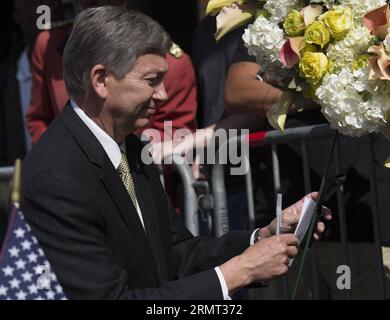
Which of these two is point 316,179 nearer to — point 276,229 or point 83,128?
point 276,229

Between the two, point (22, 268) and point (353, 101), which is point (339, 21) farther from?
point (22, 268)

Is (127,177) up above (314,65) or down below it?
below

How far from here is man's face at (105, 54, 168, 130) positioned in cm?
399

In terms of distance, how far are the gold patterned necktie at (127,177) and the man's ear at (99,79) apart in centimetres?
29

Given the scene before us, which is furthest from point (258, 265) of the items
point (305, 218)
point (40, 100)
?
point (40, 100)

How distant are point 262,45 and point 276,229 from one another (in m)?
0.67

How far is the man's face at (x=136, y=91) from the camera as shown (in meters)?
3.99

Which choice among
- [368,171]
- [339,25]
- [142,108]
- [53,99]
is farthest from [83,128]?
[53,99]

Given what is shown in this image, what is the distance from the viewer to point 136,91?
400 cm

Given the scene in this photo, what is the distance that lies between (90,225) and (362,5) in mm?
1197

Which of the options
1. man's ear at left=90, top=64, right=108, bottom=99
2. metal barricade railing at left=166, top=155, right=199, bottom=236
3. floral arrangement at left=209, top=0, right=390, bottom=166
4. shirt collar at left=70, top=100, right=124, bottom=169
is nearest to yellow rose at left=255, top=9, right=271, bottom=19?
floral arrangement at left=209, top=0, right=390, bottom=166

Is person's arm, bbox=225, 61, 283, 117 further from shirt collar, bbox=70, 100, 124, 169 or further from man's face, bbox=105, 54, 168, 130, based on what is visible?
shirt collar, bbox=70, 100, 124, 169

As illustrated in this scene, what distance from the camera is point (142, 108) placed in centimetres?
407

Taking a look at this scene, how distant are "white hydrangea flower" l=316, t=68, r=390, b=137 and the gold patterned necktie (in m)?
0.81
